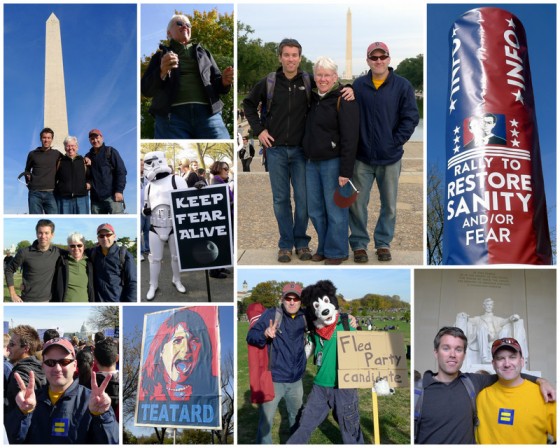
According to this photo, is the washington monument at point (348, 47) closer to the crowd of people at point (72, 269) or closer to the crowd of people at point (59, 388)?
the crowd of people at point (72, 269)

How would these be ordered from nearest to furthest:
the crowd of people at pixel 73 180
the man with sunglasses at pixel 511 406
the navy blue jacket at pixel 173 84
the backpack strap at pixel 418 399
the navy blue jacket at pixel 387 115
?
the man with sunglasses at pixel 511 406
the navy blue jacket at pixel 387 115
the backpack strap at pixel 418 399
the navy blue jacket at pixel 173 84
the crowd of people at pixel 73 180

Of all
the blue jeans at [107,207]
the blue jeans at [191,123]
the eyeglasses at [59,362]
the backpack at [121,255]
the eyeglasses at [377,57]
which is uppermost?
the eyeglasses at [377,57]

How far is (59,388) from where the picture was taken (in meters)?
7.11

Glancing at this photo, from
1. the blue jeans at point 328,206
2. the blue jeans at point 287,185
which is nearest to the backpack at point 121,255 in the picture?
the blue jeans at point 287,185

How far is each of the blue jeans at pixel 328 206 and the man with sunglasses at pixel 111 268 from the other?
1.87m

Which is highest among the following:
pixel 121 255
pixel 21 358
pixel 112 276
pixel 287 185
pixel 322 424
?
pixel 287 185

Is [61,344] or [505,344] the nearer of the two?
[505,344]

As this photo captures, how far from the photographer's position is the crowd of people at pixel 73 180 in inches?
295

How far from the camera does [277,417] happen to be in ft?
24.0

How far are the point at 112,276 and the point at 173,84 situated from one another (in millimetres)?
1944

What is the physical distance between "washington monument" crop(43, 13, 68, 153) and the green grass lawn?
266cm

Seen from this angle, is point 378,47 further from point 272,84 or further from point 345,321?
point 345,321

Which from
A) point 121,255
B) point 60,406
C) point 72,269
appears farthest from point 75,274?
point 60,406

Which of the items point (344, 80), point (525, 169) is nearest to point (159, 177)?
point (344, 80)
